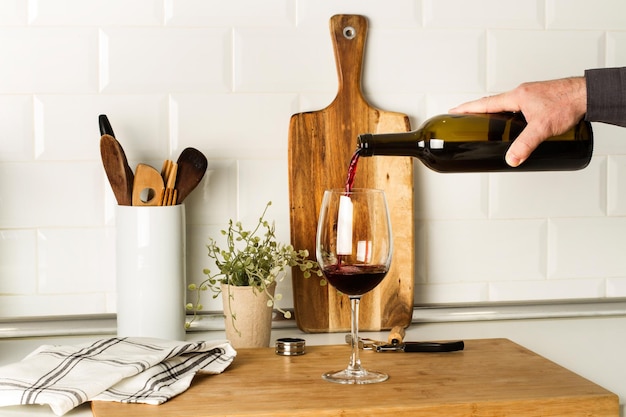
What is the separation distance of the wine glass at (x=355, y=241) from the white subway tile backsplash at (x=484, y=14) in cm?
59

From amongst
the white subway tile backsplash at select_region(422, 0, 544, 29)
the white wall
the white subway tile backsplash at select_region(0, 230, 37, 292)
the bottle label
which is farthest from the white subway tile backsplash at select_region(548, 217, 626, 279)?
the white subway tile backsplash at select_region(0, 230, 37, 292)

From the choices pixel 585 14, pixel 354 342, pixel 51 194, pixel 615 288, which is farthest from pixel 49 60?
pixel 615 288

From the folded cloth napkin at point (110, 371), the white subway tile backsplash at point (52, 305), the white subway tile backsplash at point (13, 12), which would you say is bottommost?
the folded cloth napkin at point (110, 371)

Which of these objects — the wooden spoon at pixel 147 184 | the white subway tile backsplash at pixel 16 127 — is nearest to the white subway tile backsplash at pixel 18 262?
the white subway tile backsplash at pixel 16 127

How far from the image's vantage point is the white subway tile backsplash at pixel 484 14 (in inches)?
60.9

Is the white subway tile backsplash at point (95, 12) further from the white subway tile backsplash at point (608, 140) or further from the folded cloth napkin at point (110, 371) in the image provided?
the white subway tile backsplash at point (608, 140)

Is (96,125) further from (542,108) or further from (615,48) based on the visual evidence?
(615,48)

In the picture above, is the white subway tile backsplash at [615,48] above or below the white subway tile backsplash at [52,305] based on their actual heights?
above

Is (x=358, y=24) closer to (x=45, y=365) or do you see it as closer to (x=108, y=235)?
(x=108, y=235)

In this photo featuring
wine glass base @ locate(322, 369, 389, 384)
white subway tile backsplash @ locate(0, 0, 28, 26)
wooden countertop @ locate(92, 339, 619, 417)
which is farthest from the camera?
white subway tile backsplash @ locate(0, 0, 28, 26)

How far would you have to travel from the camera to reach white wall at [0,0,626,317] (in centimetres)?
145

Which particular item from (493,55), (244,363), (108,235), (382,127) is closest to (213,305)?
(108,235)

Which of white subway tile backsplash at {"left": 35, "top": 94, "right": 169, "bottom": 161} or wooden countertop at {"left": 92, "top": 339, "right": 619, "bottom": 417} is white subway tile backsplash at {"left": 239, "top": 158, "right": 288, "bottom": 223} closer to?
white subway tile backsplash at {"left": 35, "top": 94, "right": 169, "bottom": 161}

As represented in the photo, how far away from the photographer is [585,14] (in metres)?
1.59
